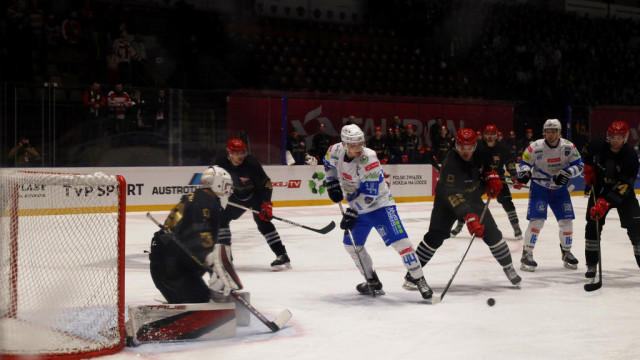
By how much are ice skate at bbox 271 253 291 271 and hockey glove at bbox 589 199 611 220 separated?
2605mm

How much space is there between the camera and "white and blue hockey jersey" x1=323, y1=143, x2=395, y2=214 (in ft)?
17.5

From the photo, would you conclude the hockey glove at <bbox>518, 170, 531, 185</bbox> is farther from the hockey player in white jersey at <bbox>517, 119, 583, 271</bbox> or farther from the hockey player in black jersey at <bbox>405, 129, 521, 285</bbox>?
the hockey player in black jersey at <bbox>405, 129, 521, 285</bbox>

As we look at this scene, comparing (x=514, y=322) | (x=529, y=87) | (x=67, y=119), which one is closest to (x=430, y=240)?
(x=514, y=322)

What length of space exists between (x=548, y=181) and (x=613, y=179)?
763 millimetres

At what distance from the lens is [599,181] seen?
615cm

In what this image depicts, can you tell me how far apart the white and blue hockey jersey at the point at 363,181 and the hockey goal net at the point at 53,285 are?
1614 mm

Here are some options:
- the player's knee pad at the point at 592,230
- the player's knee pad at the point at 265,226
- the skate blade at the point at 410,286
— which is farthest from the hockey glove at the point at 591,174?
the player's knee pad at the point at 265,226

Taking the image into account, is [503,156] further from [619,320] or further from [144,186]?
[144,186]

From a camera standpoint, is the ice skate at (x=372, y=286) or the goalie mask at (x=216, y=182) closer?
the goalie mask at (x=216, y=182)

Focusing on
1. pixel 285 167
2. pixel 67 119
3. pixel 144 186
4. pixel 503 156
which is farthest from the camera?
pixel 285 167

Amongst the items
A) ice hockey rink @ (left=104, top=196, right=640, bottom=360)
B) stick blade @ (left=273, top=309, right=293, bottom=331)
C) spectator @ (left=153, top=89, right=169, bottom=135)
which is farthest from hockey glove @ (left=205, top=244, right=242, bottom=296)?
spectator @ (left=153, top=89, right=169, bottom=135)

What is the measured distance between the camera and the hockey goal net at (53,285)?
155 inches

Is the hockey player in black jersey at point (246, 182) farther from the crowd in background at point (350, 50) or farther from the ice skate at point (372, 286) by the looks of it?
the crowd in background at point (350, 50)

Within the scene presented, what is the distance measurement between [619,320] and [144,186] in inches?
312
